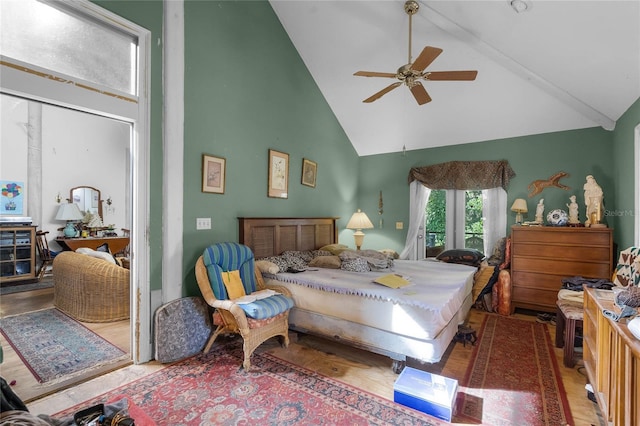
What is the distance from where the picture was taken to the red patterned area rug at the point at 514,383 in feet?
6.30

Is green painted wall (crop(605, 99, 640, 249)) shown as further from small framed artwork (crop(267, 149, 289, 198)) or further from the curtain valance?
small framed artwork (crop(267, 149, 289, 198))

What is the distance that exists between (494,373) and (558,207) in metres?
2.91

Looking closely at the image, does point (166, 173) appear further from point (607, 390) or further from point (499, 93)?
point (499, 93)

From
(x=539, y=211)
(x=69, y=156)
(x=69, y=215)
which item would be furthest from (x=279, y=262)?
(x=69, y=156)

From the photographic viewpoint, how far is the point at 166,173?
2699 mm

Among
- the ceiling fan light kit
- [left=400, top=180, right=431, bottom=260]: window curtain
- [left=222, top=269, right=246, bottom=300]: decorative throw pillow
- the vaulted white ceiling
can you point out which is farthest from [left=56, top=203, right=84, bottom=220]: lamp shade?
the ceiling fan light kit

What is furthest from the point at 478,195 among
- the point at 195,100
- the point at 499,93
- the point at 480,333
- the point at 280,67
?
the point at 195,100

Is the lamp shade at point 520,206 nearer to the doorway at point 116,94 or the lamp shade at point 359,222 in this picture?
the lamp shade at point 359,222

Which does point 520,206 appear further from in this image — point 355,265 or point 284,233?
point 284,233

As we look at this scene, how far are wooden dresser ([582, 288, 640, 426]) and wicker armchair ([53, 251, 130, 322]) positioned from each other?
13.4 feet

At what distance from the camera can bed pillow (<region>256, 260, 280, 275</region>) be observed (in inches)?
127

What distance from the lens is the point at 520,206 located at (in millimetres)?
4242

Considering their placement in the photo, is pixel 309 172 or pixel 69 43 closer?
pixel 69 43

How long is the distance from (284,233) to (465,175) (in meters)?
2.96
